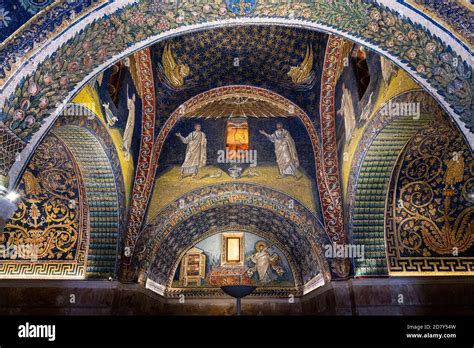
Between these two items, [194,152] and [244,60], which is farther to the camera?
[194,152]

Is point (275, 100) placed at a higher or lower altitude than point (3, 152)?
higher

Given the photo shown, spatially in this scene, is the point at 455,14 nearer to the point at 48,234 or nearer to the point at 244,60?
the point at 244,60

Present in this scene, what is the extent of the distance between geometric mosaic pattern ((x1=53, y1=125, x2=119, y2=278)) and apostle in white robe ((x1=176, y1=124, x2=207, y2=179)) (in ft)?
6.06

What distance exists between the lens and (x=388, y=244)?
364 inches

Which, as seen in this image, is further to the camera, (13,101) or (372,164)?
(372,164)

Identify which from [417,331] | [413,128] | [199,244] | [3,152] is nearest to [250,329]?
[417,331]

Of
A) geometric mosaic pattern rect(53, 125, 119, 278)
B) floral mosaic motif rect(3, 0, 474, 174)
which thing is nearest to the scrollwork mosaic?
geometric mosaic pattern rect(53, 125, 119, 278)

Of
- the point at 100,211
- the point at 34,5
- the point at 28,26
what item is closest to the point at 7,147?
the point at 28,26

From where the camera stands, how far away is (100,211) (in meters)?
9.45

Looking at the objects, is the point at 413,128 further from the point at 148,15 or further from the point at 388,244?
the point at 148,15

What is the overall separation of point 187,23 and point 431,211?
20.8 ft

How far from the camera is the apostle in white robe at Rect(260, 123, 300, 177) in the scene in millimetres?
10438

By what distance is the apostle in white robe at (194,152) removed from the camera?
10547 millimetres

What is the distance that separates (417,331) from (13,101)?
4.12 m
